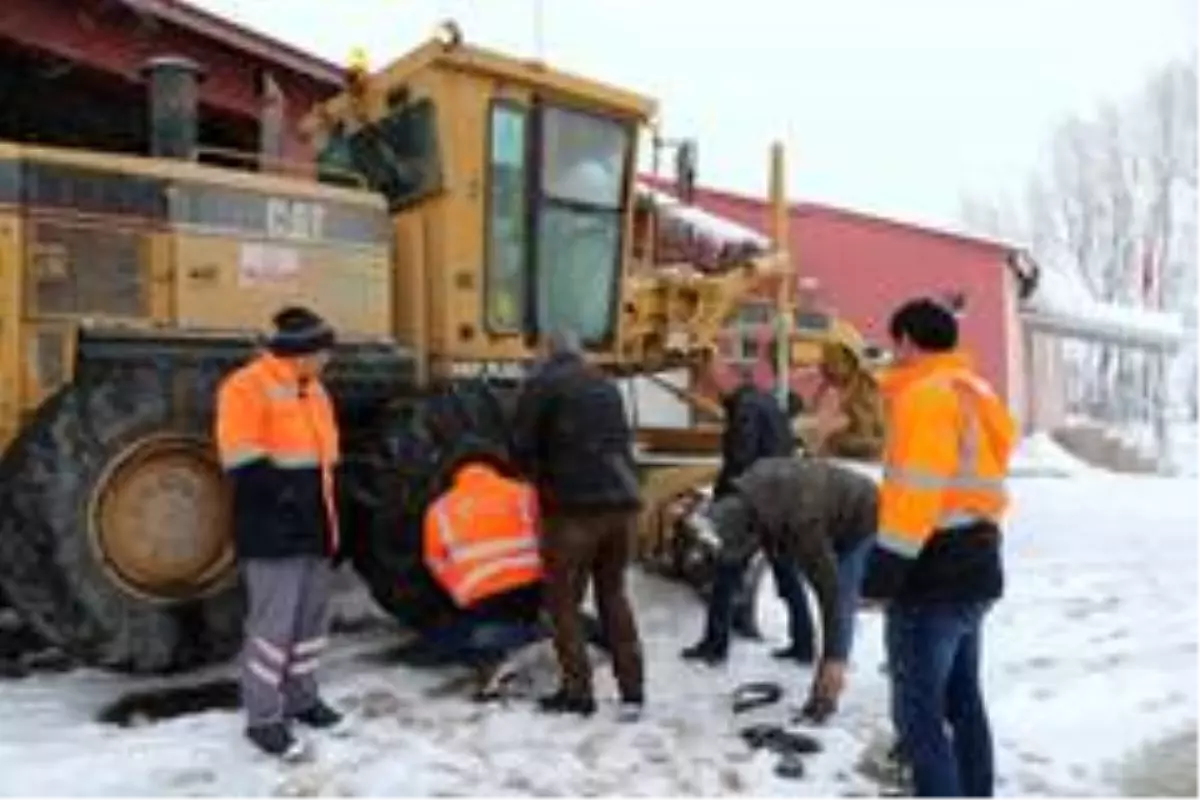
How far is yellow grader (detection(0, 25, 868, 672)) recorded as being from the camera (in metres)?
8.01

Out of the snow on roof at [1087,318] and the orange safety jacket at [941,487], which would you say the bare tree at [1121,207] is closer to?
the snow on roof at [1087,318]

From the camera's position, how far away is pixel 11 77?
14.2 meters

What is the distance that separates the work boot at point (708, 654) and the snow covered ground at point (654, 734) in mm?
68

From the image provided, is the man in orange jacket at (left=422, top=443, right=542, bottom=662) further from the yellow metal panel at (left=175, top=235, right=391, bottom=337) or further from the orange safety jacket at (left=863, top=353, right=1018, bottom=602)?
the orange safety jacket at (left=863, top=353, right=1018, bottom=602)

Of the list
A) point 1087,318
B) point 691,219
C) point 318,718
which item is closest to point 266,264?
point 318,718

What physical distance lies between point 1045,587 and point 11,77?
28.6ft

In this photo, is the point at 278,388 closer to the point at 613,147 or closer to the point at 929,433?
the point at 929,433

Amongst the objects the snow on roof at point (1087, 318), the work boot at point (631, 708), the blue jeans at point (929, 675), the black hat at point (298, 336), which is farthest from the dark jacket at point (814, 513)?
the snow on roof at point (1087, 318)

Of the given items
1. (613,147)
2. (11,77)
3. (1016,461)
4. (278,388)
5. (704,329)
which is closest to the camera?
(278,388)

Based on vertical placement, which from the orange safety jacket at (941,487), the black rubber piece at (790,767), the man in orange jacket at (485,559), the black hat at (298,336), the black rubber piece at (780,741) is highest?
the black hat at (298,336)

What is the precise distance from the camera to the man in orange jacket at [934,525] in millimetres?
6066

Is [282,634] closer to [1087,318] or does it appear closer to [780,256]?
[780,256]

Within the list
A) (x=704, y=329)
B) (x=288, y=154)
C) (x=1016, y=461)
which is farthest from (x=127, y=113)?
(x=1016, y=461)

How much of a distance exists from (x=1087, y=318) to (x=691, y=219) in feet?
68.9
